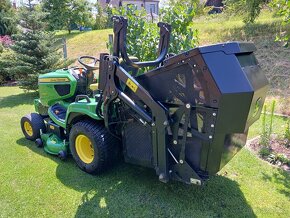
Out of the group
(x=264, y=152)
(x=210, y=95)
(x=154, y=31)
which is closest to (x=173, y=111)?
(x=210, y=95)

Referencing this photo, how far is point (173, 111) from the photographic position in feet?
8.13

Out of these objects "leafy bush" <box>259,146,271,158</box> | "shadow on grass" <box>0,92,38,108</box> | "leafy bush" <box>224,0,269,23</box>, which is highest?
"leafy bush" <box>224,0,269,23</box>

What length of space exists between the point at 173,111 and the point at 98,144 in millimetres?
992

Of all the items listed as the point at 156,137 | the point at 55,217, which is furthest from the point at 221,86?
the point at 55,217

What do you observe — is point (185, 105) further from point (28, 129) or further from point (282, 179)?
point (28, 129)

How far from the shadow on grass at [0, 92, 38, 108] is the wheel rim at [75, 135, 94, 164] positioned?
4.32 metres

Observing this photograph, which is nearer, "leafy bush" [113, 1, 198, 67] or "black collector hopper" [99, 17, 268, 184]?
"black collector hopper" [99, 17, 268, 184]

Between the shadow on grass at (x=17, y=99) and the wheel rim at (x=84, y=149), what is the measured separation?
432 cm

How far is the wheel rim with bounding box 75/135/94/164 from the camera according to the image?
10.9 ft

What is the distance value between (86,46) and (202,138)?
40.8ft

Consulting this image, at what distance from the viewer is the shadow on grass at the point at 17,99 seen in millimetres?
7127

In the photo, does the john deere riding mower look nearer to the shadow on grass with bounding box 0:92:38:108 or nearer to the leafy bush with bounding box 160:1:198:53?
the leafy bush with bounding box 160:1:198:53

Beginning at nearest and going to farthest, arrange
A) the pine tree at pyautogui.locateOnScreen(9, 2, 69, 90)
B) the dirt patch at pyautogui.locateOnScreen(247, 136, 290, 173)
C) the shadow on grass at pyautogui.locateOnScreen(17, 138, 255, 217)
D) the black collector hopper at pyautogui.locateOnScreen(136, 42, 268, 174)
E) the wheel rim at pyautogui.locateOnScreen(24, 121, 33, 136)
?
the black collector hopper at pyautogui.locateOnScreen(136, 42, 268, 174)
the shadow on grass at pyautogui.locateOnScreen(17, 138, 255, 217)
the dirt patch at pyautogui.locateOnScreen(247, 136, 290, 173)
the wheel rim at pyautogui.locateOnScreen(24, 121, 33, 136)
the pine tree at pyautogui.locateOnScreen(9, 2, 69, 90)

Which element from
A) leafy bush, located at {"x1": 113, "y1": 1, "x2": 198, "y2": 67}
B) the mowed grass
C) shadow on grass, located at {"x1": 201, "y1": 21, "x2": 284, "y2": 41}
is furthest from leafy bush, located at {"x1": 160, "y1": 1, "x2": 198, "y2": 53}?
the mowed grass
